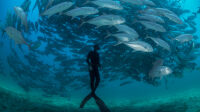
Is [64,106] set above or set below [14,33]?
above

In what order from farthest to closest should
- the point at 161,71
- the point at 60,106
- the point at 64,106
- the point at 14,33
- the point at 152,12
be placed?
the point at 64,106 → the point at 60,106 → the point at 161,71 → the point at 152,12 → the point at 14,33

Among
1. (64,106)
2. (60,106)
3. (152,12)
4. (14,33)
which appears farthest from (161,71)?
(64,106)

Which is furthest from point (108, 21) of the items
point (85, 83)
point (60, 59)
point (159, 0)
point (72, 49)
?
point (85, 83)

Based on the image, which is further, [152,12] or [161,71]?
[161,71]

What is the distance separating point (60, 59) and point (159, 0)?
42.6 ft

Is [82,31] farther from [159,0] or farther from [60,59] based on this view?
[60,59]

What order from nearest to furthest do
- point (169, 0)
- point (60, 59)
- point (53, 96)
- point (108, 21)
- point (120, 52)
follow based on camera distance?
point (108, 21), point (169, 0), point (120, 52), point (60, 59), point (53, 96)

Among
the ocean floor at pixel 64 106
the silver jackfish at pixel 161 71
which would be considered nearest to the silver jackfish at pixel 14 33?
the ocean floor at pixel 64 106

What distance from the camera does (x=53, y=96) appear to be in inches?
982

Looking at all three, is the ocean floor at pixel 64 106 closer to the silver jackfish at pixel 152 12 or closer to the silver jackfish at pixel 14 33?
the silver jackfish at pixel 14 33

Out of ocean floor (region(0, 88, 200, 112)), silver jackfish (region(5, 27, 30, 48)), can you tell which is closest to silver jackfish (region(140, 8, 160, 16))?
silver jackfish (region(5, 27, 30, 48))

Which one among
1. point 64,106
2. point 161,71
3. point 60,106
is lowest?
point 161,71

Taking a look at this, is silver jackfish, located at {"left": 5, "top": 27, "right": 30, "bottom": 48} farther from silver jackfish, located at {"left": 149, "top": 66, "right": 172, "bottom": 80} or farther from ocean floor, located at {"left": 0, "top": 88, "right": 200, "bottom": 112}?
silver jackfish, located at {"left": 149, "top": 66, "right": 172, "bottom": 80}

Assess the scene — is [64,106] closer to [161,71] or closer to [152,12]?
[161,71]
